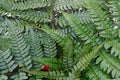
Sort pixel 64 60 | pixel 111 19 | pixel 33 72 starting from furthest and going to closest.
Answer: pixel 111 19
pixel 64 60
pixel 33 72

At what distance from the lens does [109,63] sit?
4.94 feet

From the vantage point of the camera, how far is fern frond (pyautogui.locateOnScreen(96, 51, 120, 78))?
→ 4.81ft

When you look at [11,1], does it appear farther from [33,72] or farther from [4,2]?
[33,72]

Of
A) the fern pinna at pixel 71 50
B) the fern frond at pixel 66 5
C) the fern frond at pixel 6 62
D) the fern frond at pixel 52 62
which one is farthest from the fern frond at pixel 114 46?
the fern frond at pixel 6 62

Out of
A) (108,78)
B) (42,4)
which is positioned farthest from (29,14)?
(108,78)

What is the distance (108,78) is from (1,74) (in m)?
0.57

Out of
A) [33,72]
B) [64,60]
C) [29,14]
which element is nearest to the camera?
[33,72]

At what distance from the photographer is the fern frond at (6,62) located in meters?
1.52

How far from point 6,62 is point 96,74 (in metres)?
0.49

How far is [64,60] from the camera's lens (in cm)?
151

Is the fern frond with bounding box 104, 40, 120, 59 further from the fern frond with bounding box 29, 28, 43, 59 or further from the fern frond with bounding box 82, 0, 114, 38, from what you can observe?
the fern frond with bounding box 29, 28, 43, 59

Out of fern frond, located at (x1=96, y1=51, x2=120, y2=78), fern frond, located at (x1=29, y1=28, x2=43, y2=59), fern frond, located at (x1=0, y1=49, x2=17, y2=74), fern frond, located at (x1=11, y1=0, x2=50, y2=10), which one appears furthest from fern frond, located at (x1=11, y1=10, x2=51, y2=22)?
fern frond, located at (x1=96, y1=51, x2=120, y2=78)

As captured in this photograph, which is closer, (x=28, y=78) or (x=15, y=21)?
(x=28, y=78)

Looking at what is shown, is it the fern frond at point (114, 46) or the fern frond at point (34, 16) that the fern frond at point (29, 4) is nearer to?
the fern frond at point (34, 16)
